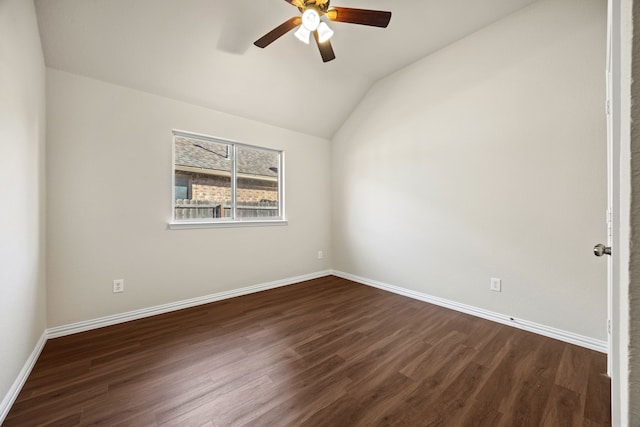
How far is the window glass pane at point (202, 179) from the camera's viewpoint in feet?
9.53

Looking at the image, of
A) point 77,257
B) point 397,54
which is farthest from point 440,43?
point 77,257

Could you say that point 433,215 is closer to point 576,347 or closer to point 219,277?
point 576,347

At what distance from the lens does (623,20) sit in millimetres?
402

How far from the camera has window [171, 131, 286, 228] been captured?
9.57ft

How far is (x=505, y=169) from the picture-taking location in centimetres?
239

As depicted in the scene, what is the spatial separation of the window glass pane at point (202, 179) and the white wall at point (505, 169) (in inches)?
79.0

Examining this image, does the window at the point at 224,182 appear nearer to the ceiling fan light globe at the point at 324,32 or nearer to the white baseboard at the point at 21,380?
the white baseboard at the point at 21,380

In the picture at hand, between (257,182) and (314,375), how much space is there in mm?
2521

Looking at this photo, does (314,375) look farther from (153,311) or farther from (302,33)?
(302,33)

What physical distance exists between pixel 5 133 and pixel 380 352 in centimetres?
268

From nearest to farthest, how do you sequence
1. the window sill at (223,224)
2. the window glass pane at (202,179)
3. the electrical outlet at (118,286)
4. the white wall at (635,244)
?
the white wall at (635,244), the electrical outlet at (118,286), the window sill at (223,224), the window glass pane at (202,179)

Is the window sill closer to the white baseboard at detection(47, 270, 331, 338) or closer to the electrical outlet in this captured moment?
the electrical outlet

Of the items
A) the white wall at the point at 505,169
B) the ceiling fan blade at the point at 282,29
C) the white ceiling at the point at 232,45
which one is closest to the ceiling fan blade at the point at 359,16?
the ceiling fan blade at the point at 282,29

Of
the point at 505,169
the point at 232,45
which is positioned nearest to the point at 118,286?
the point at 232,45
